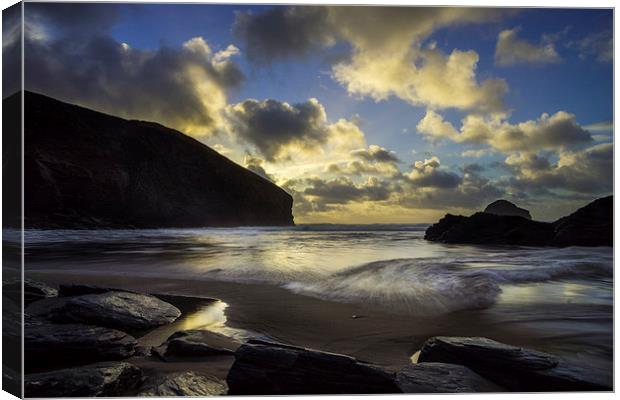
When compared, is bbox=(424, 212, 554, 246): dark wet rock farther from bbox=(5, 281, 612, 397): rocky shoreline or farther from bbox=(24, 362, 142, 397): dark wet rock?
bbox=(24, 362, 142, 397): dark wet rock

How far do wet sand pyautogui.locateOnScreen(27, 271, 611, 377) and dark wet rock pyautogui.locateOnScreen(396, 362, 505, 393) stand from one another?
134 mm

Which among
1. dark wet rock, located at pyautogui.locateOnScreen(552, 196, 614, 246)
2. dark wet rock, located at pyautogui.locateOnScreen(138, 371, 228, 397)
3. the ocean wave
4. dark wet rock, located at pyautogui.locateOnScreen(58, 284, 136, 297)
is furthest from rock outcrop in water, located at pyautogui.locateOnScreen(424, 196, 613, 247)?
dark wet rock, located at pyautogui.locateOnScreen(58, 284, 136, 297)

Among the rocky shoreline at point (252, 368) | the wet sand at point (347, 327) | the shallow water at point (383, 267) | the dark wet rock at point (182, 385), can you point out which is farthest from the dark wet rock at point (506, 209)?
the dark wet rock at point (182, 385)

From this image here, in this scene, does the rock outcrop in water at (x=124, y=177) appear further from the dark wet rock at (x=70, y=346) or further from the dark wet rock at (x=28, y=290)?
the dark wet rock at (x=70, y=346)

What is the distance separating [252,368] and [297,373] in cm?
31

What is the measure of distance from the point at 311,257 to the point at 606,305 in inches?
96.6

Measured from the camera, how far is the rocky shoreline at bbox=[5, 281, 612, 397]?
117 inches

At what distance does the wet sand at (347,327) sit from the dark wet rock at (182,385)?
57 millimetres

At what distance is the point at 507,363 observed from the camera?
126 inches

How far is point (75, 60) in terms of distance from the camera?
3.56 meters

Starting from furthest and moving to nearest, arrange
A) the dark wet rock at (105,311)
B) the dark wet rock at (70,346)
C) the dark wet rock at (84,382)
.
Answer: the dark wet rock at (105,311) → the dark wet rock at (70,346) → the dark wet rock at (84,382)

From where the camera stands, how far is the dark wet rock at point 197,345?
10.2 feet

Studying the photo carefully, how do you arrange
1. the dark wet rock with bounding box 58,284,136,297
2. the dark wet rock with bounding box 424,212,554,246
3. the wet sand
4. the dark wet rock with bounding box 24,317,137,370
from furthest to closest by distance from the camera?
1. the dark wet rock with bounding box 424,212,554,246
2. the dark wet rock with bounding box 58,284,136,297
3. the wet sand
4. the dark wet rock with bounding box 24,317,137,370

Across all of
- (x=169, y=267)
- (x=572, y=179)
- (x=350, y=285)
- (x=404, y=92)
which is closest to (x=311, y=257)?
(x=350, y=285)
